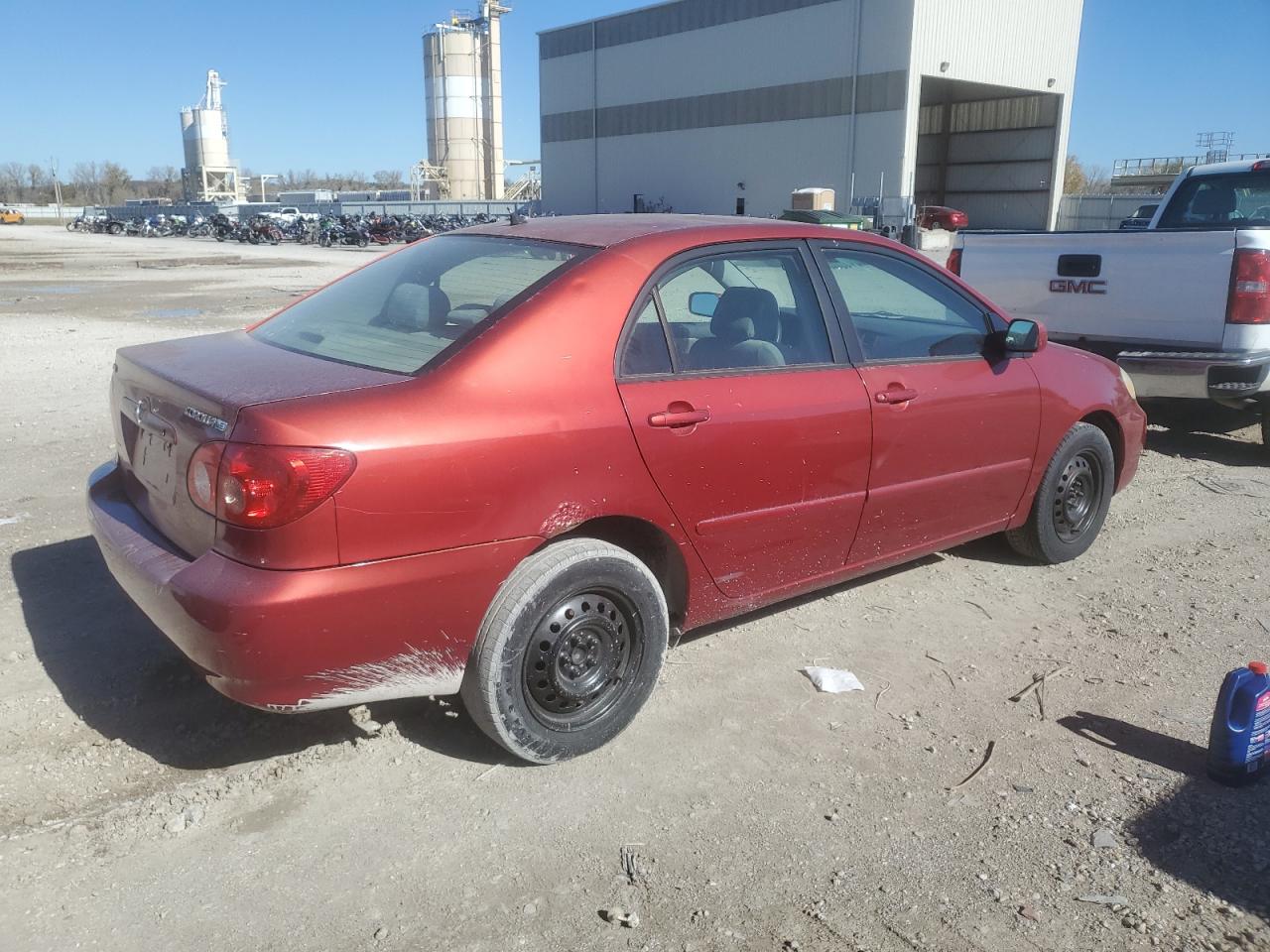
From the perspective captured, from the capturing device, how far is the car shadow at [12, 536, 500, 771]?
3.34m

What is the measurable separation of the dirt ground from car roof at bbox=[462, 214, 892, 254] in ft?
5.37

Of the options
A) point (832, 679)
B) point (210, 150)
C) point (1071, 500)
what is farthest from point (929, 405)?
point (210, 150)

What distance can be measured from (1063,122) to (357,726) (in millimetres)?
47903

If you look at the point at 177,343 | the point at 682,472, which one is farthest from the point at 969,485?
the point at 177,343

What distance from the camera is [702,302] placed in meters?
3.98

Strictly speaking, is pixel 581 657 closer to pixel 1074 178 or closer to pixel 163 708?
pixel 163 708

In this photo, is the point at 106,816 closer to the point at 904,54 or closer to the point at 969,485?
the point at 969,485

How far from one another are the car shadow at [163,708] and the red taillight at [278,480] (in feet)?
3.36

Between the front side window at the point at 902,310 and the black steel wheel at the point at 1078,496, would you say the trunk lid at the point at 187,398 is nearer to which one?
the front side window at the point at 902,310

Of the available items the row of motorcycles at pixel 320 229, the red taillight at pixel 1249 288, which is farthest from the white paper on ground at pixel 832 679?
the row of motorcycles at pixel 320 229

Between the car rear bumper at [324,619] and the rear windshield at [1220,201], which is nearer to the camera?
the car rear bumper at [324,619]

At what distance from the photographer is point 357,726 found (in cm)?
347

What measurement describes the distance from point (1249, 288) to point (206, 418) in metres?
6.33

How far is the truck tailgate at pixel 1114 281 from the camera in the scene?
6.67 meters
